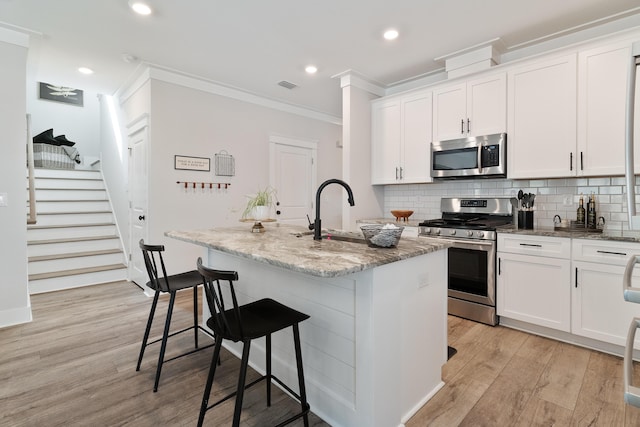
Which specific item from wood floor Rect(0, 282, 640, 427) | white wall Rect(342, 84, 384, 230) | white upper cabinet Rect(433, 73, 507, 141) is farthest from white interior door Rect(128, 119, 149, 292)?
white upper cabinet Rect(433, 73, 507, 141)

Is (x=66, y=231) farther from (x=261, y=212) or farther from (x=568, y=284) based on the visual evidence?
(x=568, y=284)

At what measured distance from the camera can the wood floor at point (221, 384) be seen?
5.80 ft

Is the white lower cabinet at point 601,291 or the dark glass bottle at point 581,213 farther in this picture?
the dark glass bottle at point 581,213

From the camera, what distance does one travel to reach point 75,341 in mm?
2707

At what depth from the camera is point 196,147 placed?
4.25 metres

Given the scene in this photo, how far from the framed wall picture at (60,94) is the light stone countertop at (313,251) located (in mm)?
6824

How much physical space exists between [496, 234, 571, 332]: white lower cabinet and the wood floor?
0.20m

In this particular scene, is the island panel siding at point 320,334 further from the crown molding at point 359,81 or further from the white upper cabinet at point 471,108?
the crown molding at point 359,81

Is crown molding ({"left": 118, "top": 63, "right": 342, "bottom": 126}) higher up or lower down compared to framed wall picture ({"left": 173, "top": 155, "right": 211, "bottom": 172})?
higher up

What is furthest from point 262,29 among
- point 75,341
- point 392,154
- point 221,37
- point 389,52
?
A: point 75,341

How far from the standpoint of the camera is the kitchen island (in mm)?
1493

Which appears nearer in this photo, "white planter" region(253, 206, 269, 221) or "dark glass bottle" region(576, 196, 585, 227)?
"white planter" region(253, 206, 269, 221)

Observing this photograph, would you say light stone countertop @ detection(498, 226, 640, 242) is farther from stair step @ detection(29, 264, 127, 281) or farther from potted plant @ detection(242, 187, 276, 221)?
stair step @ detection(29, 264, 127, 281)

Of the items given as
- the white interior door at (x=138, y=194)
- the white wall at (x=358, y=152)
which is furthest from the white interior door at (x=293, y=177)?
the white interior door at (x=138, y=194)
